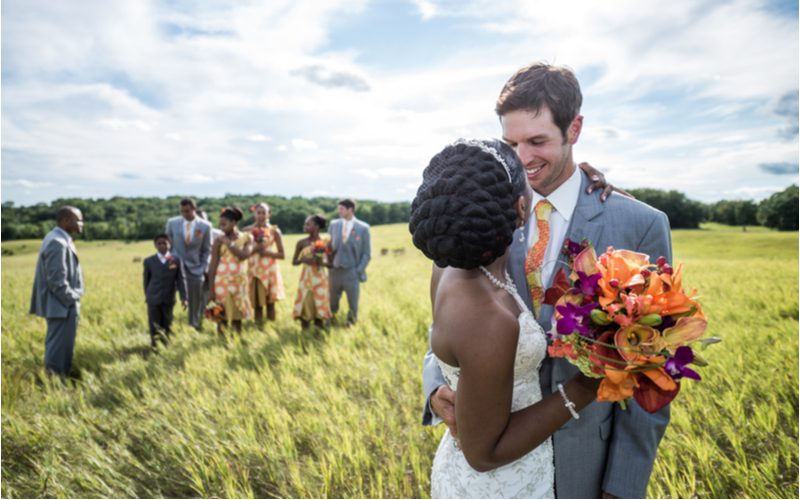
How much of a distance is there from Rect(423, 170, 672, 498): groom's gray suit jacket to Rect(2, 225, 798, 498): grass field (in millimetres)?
1328

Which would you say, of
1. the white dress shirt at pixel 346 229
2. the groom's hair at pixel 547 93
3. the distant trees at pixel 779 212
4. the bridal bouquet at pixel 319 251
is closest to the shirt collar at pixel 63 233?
the bridal bouquet at pixel 319 251

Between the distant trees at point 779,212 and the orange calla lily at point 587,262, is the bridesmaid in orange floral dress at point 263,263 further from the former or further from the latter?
the distant trees at point 779,212

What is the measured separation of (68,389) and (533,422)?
22.0 ft

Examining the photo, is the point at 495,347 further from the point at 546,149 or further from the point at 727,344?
the point at 727,344

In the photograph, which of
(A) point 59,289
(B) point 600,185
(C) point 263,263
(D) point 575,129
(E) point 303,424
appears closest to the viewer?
(B) point 600,185

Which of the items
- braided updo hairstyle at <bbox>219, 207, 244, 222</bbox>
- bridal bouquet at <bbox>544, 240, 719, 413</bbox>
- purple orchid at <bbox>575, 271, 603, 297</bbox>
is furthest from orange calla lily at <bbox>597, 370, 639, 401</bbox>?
braided updo hairstyle at <bbox>219, 207, 244, 222</bbox>

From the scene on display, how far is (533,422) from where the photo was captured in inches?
57.7

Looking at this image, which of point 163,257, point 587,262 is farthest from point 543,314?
point 163,257

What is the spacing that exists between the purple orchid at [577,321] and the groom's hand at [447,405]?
55cm

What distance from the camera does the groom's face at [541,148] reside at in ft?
6.86

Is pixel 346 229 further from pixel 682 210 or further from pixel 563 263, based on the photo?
pixel 682 210

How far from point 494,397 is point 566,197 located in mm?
1063

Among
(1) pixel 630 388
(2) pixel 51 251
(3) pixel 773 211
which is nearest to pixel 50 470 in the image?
(2) pixel 51 251

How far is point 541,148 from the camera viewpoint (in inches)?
82.7
